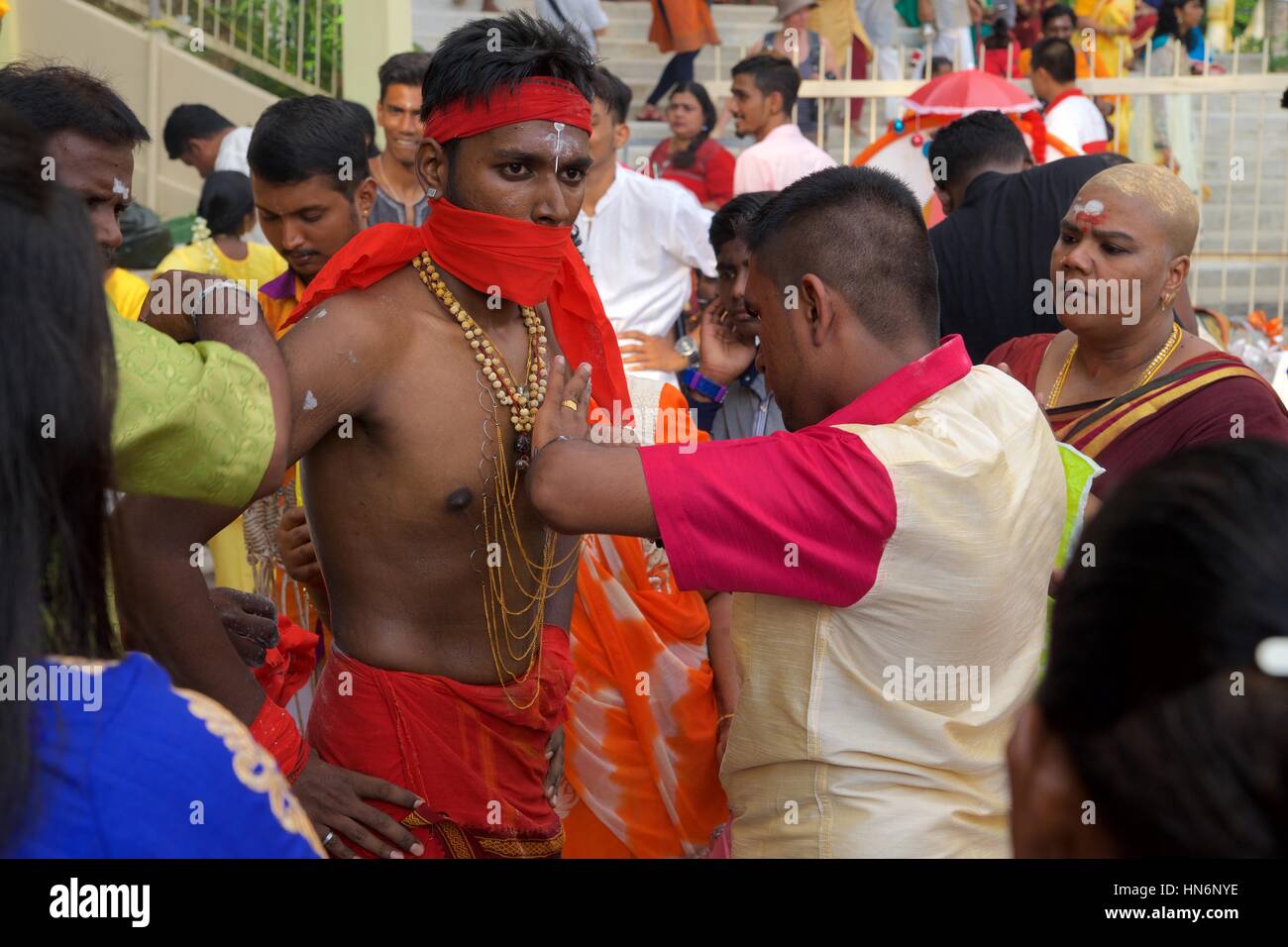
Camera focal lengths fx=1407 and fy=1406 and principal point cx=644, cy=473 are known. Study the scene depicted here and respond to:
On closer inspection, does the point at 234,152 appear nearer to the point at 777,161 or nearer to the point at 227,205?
the point at 227,205

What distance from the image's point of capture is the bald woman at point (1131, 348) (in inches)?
127

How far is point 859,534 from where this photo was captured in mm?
2125

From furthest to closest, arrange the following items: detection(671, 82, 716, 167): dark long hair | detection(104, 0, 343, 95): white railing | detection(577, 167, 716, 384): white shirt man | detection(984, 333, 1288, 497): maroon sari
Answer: detection(104, 0, 343, 95): white railing → detection(671, 82, 716, 167): dark long hair → detection(577, 167, 716, 384): white shirt man → detection(984, 333, 1288, 497): maroon sari

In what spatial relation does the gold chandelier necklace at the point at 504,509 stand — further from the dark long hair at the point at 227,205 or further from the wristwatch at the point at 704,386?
the dark long hair at the point at 227,205

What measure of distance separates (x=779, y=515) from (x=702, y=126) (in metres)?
8.46

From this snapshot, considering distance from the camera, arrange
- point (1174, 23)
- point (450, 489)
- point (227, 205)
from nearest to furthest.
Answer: point (450, 489)
point (227, 205)
point (1174, 23)

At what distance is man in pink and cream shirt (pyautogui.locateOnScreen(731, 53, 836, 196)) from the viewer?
8617mm

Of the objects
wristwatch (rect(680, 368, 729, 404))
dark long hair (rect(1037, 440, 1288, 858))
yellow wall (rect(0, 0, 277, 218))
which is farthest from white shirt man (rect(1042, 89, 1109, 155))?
dark long hair (rect(1037, 440, 1288, 858))

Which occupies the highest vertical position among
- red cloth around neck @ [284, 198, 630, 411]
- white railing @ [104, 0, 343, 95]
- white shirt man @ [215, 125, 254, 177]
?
white railing @ [104, 0, 343, 95]

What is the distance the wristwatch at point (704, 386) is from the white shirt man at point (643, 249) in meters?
1.57

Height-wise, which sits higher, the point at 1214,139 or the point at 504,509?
the point at 1214,139

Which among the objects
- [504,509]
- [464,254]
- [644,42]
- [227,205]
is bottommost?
[504,509]

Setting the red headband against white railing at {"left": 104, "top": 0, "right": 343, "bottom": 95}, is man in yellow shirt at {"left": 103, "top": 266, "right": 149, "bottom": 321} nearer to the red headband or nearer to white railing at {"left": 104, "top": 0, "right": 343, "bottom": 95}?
the red headband

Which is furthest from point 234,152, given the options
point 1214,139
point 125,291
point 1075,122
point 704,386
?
point 1214,139
